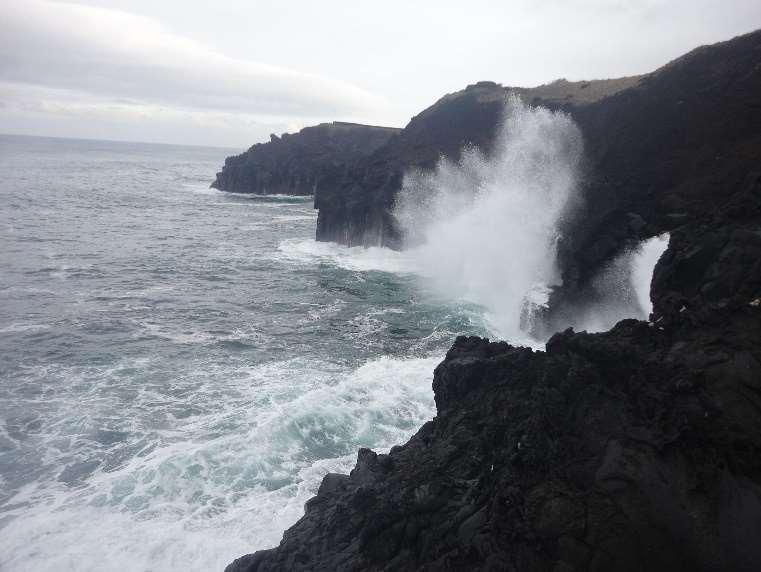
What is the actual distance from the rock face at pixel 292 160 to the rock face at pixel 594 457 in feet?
278

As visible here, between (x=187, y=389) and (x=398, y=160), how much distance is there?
36053 millimetres

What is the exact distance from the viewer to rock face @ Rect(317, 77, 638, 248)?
4643 cm

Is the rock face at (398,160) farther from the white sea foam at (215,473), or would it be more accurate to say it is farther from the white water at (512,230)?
the white sea foam at (215,473)

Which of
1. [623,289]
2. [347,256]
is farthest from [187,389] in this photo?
[347,256]

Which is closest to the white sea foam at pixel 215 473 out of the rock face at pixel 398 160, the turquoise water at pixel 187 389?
the turquoise water at pixel 187 389

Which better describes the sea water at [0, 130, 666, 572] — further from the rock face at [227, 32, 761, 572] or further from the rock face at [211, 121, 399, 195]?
the rock face at [211, 121, 399, 195]

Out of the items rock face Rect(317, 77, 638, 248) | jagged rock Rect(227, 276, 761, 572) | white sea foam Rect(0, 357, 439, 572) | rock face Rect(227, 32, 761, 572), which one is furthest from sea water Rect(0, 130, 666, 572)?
jagged rock Rect(227, 276, 761, 572)

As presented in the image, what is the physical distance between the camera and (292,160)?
9788 cm

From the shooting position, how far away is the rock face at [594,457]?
7.23 m

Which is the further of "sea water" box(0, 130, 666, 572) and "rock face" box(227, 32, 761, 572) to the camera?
"sea water" box(0, 130, 666, 572)

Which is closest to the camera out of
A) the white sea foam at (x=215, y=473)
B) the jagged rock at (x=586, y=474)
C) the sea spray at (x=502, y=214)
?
the jagged rock at (x=586, y=474)

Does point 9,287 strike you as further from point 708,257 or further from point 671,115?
point 671,115

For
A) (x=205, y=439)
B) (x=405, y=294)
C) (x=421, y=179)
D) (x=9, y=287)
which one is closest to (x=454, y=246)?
(x=405, y=294)

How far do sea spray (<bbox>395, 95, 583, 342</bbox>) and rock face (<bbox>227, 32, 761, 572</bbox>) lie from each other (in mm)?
13867
